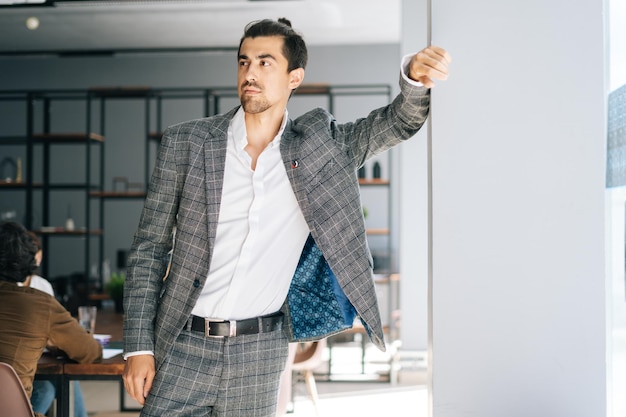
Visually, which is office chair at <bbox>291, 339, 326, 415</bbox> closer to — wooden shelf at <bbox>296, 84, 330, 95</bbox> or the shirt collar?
the shirt collar

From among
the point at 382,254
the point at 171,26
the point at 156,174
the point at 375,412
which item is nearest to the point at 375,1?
the point at 171,26

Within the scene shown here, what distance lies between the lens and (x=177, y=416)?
5.88 feet

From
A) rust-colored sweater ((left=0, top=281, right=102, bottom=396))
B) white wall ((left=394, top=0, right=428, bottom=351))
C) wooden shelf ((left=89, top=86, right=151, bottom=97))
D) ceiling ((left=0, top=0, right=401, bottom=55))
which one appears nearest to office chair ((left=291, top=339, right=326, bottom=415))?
white wall ((left=394, top=0, right=428, bottom=351))

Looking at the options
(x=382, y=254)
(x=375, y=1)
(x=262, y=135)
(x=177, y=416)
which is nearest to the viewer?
(x=177, y=416)

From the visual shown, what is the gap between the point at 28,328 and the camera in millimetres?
2775

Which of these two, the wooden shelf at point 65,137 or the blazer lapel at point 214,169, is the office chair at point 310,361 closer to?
the blazer lapel at point 214,169

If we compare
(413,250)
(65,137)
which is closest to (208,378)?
(413,250)

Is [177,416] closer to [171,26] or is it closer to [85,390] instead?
[85,390]

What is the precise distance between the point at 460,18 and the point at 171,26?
7545mm

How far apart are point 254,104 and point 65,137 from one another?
279 inches

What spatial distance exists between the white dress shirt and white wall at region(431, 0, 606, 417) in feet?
1.49

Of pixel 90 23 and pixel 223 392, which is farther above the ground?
pixel 90 23

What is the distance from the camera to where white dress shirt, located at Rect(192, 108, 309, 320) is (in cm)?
183

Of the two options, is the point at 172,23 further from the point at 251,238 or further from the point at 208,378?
the point at 208,378
